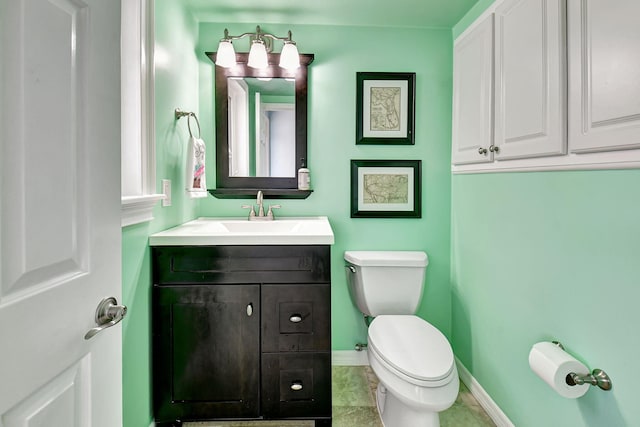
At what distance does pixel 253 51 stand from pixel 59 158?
161 cm

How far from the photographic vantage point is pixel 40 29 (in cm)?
56

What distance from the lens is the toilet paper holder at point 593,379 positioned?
41.2 inches

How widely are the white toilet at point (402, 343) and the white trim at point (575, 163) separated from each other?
2.21ft

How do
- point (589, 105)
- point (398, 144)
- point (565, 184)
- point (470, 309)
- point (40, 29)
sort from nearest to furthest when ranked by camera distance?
point (40, 29), point (589, 105), point (565, 184), point (470, 309), point (398, 144)

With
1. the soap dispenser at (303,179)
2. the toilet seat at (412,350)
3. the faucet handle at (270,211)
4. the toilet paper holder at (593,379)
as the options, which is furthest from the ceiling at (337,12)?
the toilet paper holder at (593,379)

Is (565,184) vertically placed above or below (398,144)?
below

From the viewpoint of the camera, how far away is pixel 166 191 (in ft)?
5.36

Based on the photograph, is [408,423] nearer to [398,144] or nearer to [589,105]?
[589,105]

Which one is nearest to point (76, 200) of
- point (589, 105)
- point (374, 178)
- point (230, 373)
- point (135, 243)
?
point (135, 243)

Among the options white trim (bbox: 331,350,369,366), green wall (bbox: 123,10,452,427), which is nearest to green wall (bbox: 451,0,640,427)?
green wall (bbox: 123,10,452,427)

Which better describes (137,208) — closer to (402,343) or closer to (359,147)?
(402,343)

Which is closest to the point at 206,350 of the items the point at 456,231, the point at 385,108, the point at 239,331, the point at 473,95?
the point at 239,331

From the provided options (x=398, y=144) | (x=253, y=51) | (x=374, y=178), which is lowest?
(x=374, y=178)

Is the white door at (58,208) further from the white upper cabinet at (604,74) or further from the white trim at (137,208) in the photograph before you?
the white upper cabinet at (604,74)
